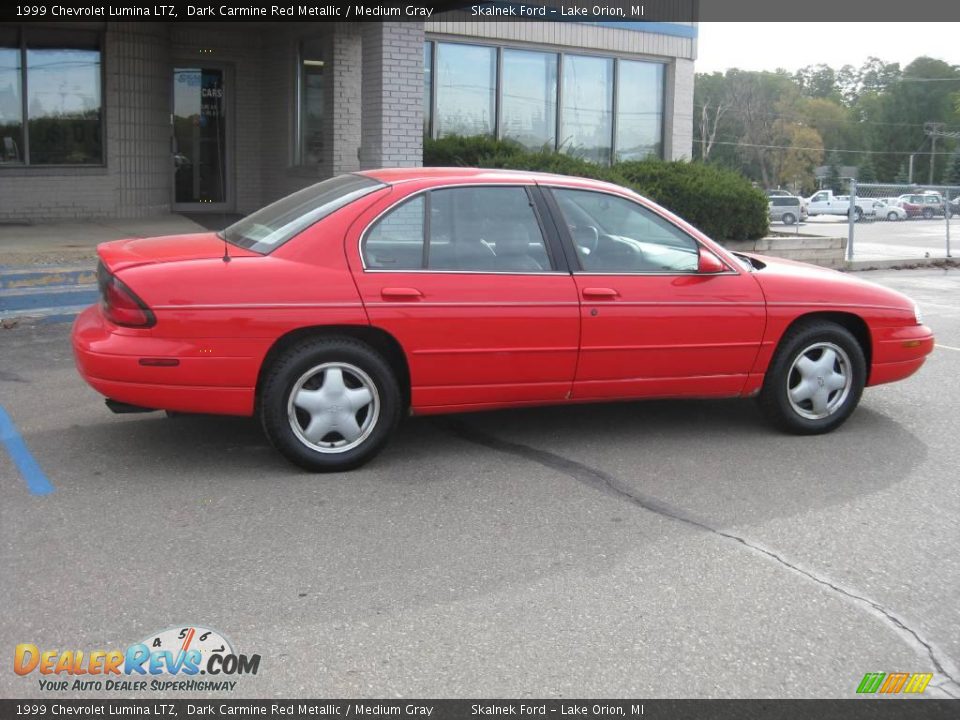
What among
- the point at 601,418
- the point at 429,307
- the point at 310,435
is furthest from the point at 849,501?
the point at 310,435

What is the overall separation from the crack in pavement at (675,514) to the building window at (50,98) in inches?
386

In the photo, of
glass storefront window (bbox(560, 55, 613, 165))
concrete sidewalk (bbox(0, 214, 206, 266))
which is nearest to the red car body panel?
concrete sidewalk (bbox(0, 214, 206, 266))

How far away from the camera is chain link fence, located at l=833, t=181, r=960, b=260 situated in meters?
19.5

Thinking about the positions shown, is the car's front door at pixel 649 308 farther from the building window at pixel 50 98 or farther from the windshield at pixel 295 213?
the building window at pixel 50 98

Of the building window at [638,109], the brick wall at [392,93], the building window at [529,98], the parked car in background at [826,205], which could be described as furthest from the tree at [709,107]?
the brick wall at [392,93]

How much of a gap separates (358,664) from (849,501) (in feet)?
9.59

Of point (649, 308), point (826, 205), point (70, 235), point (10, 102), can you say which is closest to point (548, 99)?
point (10, 102)

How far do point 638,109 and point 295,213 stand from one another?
46.3 feet

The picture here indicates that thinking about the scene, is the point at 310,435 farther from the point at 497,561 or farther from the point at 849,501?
the point at 849,501

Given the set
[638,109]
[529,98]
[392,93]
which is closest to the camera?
[392,93]

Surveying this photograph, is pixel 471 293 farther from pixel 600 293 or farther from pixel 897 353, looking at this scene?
pixel 897 353

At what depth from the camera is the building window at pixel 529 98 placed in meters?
17.7

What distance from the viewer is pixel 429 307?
5.68 m

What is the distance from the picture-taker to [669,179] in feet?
50.9
